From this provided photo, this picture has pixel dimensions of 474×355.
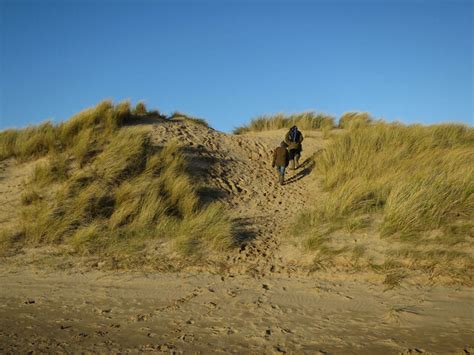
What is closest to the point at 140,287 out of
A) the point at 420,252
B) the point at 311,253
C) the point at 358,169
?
the point at 311,253

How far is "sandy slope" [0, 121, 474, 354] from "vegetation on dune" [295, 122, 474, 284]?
3.50 ft

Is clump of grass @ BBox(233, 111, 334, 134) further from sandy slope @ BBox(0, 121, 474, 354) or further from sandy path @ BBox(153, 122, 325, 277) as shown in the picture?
sandy slope @ BBox(0, 121, 474, 354)

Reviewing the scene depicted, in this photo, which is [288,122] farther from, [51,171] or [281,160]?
[51,171]

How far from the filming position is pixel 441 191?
752cm

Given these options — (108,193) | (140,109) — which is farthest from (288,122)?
(108,193)

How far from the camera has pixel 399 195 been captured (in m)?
7.50

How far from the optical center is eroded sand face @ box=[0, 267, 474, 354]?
3.73 m

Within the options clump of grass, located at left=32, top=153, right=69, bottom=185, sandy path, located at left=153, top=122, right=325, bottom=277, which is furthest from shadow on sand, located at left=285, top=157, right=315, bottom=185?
clump of grass, located at left=32, top=153, right=69, bottom=185

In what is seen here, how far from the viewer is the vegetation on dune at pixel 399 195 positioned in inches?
263

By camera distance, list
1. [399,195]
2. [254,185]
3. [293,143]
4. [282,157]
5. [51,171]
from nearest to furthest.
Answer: [399,195] → [51,171] → [254,185] → [282,157] → [293,143]

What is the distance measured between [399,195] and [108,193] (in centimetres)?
580

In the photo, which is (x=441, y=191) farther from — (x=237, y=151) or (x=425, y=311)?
(x=237, y=151)

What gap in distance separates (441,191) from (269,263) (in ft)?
12.1

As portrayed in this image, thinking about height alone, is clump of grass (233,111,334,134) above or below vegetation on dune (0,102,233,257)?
above
